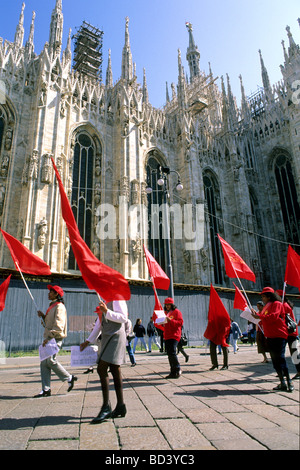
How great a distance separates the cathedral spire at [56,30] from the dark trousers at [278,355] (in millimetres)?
21543

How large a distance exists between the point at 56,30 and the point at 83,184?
10.4 m

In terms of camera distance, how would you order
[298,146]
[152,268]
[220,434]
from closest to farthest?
[220,434], [152,268], [298,146]

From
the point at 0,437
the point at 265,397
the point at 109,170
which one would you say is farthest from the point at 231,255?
the point at 109,170

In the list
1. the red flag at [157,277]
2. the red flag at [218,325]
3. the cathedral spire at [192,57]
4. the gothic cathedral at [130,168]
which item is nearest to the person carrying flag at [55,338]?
the red flag at [218,325]

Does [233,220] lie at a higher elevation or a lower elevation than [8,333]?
higher

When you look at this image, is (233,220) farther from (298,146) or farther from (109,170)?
(109,170)

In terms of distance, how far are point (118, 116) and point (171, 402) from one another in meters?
21.6

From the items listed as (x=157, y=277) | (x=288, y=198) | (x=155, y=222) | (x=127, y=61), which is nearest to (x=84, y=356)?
(x=157, y=277)

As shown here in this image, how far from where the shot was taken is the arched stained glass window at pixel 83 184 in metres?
20.0

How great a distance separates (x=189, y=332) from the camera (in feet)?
56.5

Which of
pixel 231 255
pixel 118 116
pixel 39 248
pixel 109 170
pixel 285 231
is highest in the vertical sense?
pixel 118 116

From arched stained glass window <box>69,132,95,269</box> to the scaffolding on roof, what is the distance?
14610 millimetres

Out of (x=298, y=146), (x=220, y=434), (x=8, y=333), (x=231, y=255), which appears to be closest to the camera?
(x=220, y=434)

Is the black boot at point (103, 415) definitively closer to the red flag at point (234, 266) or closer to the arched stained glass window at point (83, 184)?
the red flag at point (234, 266)
